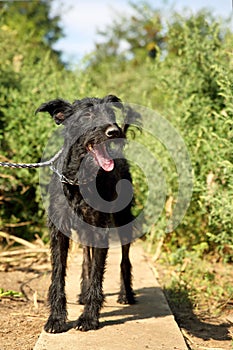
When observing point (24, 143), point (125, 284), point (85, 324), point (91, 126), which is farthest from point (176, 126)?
point (85, 324)

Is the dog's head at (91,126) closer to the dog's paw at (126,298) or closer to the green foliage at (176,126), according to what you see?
the dog's paw at (126,298)

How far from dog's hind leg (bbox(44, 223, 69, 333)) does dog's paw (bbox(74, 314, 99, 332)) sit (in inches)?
4.9

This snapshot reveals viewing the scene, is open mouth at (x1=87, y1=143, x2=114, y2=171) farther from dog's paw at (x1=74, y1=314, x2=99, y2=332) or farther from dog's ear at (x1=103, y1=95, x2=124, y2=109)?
dog's paw at (x1=74, y1=314, x2=99, y2=332)

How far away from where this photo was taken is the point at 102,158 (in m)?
4.70

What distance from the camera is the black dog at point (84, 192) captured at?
4.70 meters

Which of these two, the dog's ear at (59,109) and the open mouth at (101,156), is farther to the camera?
the dog's ear at (59,109)

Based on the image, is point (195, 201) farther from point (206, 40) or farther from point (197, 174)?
point (206, 40)

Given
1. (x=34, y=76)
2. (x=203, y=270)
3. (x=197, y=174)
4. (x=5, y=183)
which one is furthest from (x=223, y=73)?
(x=34, y=76)

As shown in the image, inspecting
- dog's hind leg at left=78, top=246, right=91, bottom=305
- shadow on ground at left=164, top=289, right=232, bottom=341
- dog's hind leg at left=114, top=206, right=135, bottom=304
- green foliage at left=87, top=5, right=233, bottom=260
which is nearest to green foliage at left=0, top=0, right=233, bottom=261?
green foliage at left=87, top=5, right=233, bottom=260

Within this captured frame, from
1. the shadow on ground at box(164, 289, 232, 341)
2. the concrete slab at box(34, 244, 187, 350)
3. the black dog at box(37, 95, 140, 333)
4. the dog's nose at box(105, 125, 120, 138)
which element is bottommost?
the shadow on ground at box(164, 289, 232, 341)

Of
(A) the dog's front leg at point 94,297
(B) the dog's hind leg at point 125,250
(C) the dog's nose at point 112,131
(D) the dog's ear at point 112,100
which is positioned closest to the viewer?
(C) the dog's nose at point 112,131

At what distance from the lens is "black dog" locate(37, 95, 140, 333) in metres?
4.70

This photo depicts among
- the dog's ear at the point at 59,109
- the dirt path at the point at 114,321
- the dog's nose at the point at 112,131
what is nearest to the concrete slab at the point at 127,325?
the dirt path at the point at 114,321

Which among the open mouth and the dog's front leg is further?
the dog's front leg
